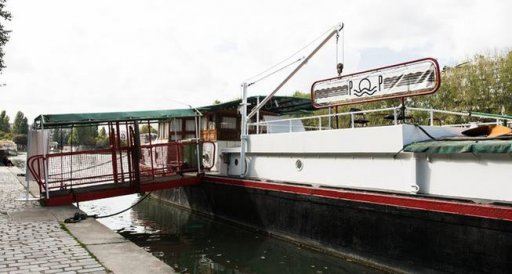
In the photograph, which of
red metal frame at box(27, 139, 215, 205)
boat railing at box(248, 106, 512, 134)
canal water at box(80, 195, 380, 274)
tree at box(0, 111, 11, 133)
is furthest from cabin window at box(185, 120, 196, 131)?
tree at box(0, 111, 11, 133)

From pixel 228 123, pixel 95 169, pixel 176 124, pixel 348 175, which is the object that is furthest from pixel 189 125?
pixel 348 175

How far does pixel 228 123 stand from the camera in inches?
653

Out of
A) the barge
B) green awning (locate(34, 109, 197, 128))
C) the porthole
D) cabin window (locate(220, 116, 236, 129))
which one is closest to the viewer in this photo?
the barge

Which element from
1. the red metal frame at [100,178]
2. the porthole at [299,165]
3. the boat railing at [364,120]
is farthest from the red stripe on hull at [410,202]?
the red metal frame at [100,178]

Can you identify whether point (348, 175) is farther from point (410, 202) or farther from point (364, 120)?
point (364, 120)

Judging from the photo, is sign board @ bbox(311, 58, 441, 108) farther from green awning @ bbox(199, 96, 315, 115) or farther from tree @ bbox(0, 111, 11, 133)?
tree @ bbox(0, 111, 11, 133)

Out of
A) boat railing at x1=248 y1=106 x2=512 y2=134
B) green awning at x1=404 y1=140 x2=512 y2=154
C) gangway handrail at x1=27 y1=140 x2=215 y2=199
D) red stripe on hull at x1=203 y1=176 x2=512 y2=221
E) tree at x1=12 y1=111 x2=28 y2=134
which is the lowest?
red stripe on hull at x1=203 y1=176 x2=512 y2=221

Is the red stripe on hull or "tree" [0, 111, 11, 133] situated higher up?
"tree" [0, 111, 11, 133]

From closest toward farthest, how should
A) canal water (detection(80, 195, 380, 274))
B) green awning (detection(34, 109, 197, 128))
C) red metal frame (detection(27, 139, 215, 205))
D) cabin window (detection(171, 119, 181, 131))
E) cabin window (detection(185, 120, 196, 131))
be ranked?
canal water (detection(80, 195, 380, 274)) → red metal frame (detection(27, 139, 215, 205)) → green awning (detection(34, 109, 197, 128)) → cabin window (detection(185, 120, 196, 131)) → cabin window (detection(171, 119, 181, 131))

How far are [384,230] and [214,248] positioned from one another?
184 inches

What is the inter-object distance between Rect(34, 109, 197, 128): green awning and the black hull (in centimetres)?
330

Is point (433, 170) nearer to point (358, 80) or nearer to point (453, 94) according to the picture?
point (358, 80)

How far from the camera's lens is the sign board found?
340 inches

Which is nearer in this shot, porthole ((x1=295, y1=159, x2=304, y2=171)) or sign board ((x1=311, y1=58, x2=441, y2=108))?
sign board ((x1=311, y1=58, x2=441, y2=108))
